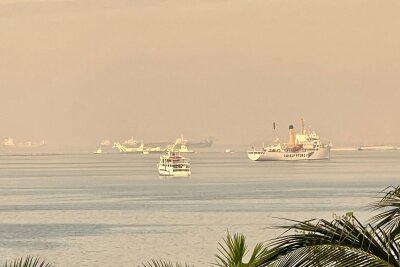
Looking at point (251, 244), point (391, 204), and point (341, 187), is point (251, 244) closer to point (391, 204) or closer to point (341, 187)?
point (391, 204)

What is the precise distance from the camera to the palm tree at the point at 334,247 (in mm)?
5941

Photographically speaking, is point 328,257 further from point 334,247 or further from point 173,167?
point 173,167

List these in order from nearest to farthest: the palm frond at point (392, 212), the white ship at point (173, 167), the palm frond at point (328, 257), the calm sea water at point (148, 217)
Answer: the palm frond at point (328, 257), the palm frond at point (392, 212), the calm sea water at point (148, 217), the white ship at point (173, 167)

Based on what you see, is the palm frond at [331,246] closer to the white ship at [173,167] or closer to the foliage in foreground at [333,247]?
the foliage in foreground at [333,247]

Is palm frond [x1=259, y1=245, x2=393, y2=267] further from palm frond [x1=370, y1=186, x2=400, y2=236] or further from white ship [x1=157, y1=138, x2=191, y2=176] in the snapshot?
white ship [x1=157, y1=138, x2=191, y2=176]

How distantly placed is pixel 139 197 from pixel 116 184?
33.2 m

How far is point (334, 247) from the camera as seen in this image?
598cm

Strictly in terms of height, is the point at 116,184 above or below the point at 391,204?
above

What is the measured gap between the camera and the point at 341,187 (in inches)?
4370

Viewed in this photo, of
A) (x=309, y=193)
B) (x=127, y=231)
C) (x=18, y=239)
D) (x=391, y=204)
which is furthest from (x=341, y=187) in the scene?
(x=391, y=204)

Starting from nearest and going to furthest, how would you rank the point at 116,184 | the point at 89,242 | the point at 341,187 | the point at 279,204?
the point at 89,242, the point at 279,204, the point at 341,187, the point at 116,184

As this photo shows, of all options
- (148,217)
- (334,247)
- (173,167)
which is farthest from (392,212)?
(173,167)

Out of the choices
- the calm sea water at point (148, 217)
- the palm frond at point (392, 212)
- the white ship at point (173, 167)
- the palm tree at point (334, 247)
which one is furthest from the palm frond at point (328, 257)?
the white ship at point (173, 167)

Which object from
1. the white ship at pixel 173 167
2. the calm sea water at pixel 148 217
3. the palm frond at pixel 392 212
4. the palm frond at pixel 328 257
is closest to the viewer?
the palm frond at pixel 328 257
